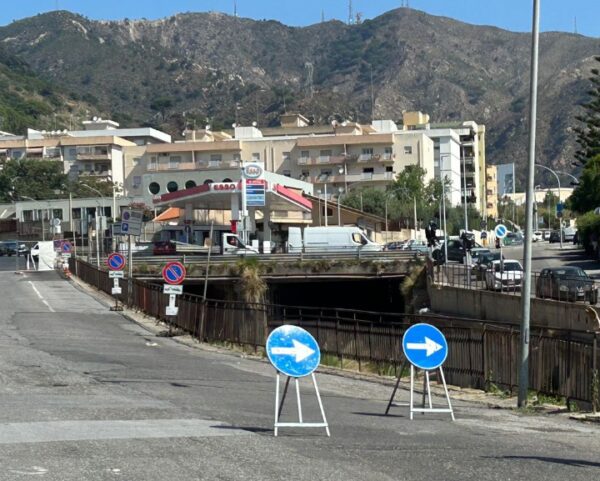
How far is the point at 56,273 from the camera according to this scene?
213ft

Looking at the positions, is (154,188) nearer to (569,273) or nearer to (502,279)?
(502,279)

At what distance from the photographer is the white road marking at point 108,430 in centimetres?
1118

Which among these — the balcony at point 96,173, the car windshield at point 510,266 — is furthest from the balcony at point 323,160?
the car windshield at point 510,266

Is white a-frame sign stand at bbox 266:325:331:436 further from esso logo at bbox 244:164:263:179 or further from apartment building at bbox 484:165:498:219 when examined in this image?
apartment building at bbox 484:165:498:219

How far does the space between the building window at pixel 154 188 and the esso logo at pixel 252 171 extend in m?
27.7

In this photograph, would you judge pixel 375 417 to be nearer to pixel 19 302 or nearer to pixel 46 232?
pixel 19 302

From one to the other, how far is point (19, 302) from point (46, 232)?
213 feet

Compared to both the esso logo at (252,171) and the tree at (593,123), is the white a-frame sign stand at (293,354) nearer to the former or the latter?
the esso logo at (252,171)

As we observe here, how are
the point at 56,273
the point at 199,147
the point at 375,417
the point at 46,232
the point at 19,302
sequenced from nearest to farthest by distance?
1. the point at 375,417
2. the point at 19,302
3. the point at 56,273
4. the point at 46,232
5. the point at 199,147

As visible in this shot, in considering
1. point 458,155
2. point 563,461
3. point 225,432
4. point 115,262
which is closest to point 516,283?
point 115,262

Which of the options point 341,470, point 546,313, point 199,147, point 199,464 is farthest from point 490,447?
point 199,147

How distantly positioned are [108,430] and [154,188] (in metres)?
85.3

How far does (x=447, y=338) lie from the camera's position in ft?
75.3

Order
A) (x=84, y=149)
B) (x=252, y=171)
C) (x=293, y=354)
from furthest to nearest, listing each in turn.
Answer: (x=84, y=149)
(x=252, y=171)
(x=293, y=354)
